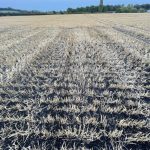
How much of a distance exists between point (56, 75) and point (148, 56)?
10.8 ft

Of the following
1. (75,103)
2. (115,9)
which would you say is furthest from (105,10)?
(75,103)

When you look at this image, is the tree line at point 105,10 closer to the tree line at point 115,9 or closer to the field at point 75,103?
the tree line at point 115,9

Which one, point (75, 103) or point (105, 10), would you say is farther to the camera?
point (105, 10)

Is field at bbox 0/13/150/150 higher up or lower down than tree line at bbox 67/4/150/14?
higher up

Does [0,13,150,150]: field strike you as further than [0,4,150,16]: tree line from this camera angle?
No

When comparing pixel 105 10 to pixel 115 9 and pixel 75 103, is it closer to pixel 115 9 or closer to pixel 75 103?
pixel 115 9

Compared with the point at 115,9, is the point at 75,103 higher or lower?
higher

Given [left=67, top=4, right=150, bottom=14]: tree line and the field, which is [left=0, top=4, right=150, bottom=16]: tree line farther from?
the field

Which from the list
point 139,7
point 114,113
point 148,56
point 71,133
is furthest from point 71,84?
point 139,7

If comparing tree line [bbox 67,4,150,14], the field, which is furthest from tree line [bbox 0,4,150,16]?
the field

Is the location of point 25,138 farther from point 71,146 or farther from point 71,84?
point 71,84

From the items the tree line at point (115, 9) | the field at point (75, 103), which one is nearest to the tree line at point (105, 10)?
the tree line at point (115, 9)

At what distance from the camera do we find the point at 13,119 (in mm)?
4715

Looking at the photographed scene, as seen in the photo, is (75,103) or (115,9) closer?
(75,103)
